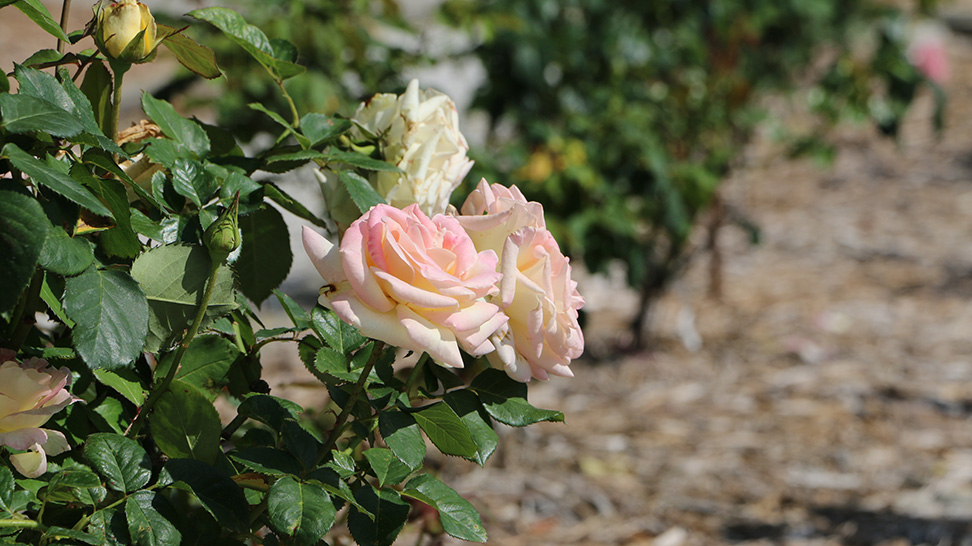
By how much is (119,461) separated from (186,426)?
0.16 ft

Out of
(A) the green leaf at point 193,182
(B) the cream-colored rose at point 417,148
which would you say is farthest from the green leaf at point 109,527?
(B) the cream-colored rose at point 417,148

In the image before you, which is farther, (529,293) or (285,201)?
(285,201)

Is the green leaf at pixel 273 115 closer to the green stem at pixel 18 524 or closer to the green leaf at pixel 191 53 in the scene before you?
the green leaf at pixel 191 53

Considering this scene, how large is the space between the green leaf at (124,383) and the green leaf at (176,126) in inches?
7.0

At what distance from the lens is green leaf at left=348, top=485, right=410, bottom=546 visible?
594mm

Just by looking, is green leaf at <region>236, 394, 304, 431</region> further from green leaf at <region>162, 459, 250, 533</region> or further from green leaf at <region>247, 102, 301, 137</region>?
green leaf at <region>247, 102, 301, 137</region>

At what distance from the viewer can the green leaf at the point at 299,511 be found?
0.54 m

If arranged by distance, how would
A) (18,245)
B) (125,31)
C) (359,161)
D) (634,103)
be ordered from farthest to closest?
(634,103), (359,161), (125,31), (18,245)

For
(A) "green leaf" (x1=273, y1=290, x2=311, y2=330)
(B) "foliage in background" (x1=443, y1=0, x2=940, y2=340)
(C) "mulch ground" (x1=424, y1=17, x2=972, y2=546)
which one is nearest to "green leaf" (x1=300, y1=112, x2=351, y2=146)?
(A) "green leaf" (x1=273, y1=290, x2=311, y2=330)

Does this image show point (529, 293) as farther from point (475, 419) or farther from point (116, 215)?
point (116, 215)

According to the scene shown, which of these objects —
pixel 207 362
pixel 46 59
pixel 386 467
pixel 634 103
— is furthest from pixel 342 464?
pixel 634 103

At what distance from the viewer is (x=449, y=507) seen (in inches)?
24.6

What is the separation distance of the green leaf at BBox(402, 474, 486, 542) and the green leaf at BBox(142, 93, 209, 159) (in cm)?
31

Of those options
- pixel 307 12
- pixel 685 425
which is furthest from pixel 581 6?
pixel 685 425
